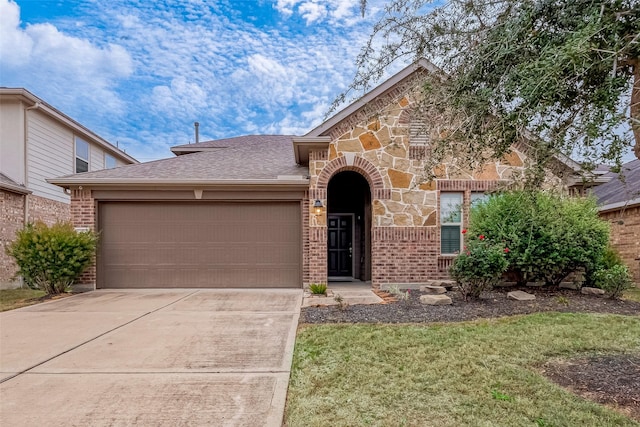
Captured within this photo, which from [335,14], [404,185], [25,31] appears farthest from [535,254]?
[25,31]

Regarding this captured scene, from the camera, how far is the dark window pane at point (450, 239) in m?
10.0

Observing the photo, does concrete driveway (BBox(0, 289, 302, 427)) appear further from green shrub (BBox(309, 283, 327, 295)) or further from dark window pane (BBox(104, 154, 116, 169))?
dark window pane (BBox(104, 154, 116, 169))

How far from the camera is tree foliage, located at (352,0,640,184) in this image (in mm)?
3193

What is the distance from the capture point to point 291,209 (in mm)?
10281

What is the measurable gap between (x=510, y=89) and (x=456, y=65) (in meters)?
0.98

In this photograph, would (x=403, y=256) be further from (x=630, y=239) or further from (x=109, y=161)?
(x=109, y=161)

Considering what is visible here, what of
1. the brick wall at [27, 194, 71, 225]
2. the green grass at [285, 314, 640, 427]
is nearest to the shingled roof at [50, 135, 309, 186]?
the brick wall at [27, 194, 71, 225]

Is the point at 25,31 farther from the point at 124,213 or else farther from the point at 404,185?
the point at 404,185

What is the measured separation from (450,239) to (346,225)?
3572 mm

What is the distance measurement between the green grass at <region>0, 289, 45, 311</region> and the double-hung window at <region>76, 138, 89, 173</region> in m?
5.23

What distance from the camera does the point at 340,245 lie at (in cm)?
1250

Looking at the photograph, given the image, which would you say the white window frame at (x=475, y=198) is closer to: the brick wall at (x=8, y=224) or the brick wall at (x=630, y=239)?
the brick wall at (x=630, y=239)

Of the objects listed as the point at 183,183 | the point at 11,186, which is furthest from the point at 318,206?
the point at 11,186

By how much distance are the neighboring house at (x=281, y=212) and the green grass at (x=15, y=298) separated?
1.38 meters
